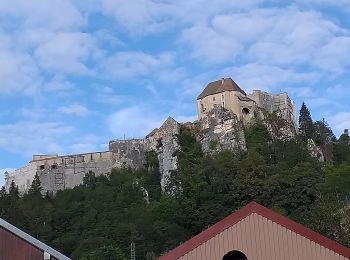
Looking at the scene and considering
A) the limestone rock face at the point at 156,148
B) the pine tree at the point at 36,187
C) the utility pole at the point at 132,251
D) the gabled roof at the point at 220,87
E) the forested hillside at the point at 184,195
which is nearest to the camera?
the utility pole at the point at 132,251

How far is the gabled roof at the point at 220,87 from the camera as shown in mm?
93938

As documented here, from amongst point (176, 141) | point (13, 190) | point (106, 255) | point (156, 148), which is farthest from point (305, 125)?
point (106, 255)

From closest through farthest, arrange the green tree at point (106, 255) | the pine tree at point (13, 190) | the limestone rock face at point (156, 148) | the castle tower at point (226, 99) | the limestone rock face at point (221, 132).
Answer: the green tree at point (106, 255) < the limestone rock face at point (221, 132) < the limestone rock face at point (156, 148) < the castle tower at point (226, 99) < the pine tree at point (13, 190)

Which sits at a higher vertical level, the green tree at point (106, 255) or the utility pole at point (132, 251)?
the utility pole at point (132, 251)

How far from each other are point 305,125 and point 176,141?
62.3 feet

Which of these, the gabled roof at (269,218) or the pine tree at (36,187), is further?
the pine tree at (36,187)

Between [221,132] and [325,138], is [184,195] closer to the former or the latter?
[221,132]

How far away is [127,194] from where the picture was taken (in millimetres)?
84812

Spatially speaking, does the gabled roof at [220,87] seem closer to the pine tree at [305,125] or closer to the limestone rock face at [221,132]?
the limestone rock face at [221,132]

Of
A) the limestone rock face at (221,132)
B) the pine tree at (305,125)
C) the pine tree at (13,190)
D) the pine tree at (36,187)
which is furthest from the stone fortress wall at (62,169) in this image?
the pine tree at (305,125)

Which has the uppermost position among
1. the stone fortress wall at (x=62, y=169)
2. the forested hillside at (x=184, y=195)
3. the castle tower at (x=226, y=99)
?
the castle tower at (x=226, y=99)

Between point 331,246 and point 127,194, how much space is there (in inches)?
2709

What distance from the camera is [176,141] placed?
88.7 meters

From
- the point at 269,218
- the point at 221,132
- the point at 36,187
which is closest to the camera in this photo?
the point at 269,218
